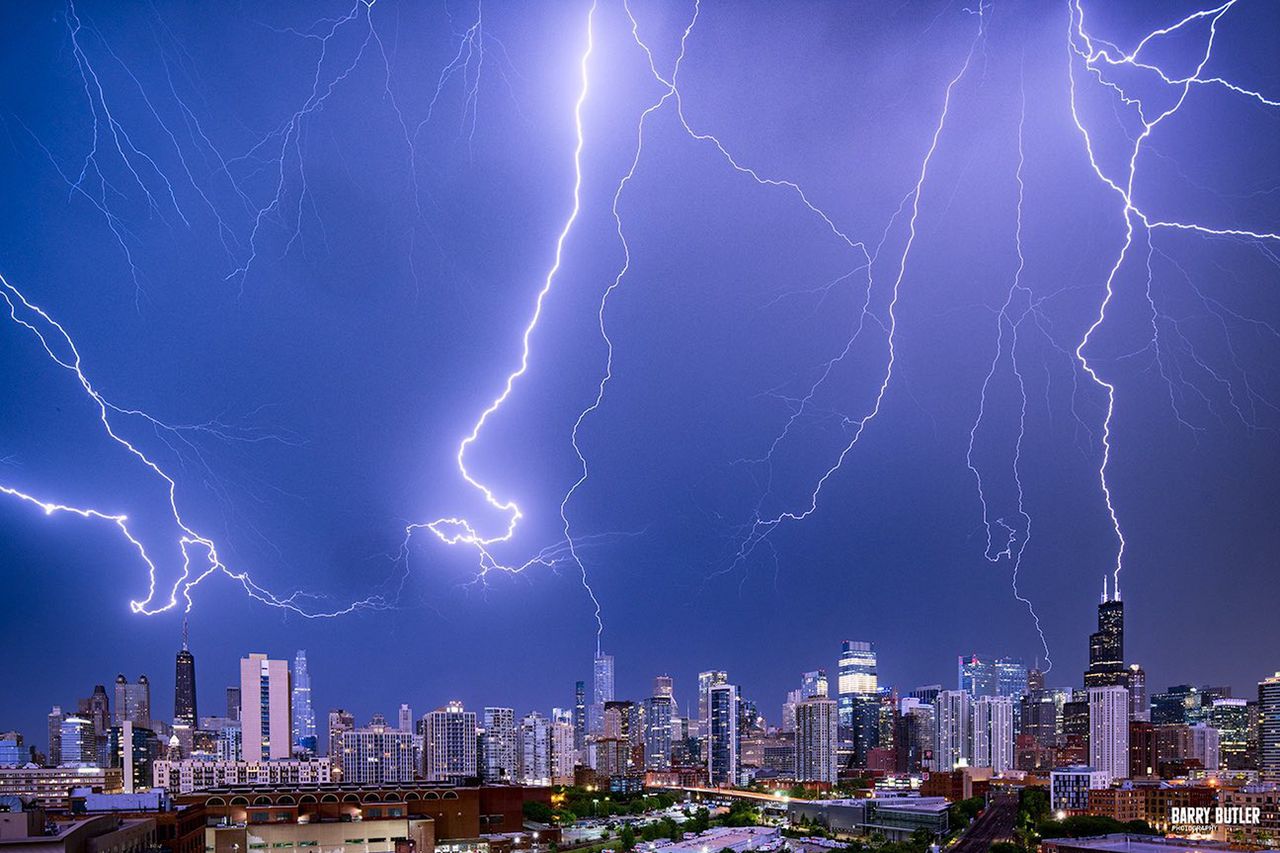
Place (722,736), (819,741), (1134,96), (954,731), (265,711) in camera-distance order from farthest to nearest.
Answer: (722,736)
(954,731)
(819,741)
(265,711)
(1134,96)

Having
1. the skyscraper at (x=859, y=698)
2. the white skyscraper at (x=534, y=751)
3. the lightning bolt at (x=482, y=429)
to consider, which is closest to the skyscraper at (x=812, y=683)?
the skyscraper at (x=859, y=698)

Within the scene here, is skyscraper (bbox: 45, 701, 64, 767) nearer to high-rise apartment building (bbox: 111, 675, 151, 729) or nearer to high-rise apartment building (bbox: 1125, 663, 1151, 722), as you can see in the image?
high-rise apartment building (bbox: 111, 675, 151, 729)

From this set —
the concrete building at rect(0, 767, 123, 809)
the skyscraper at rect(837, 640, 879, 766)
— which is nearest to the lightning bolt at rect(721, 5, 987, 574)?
the concrete building at rect(0, 767, 123, 809)

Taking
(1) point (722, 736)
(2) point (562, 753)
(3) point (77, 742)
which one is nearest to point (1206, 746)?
(1) point (722, 736)

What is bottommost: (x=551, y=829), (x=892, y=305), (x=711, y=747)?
(x=711, y=747)

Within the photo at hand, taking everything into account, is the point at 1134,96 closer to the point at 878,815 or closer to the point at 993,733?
the point at 878,815

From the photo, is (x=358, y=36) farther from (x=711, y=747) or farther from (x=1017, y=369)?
(x=711, y=747)

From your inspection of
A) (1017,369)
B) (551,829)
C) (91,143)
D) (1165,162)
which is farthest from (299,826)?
(1165,162)
